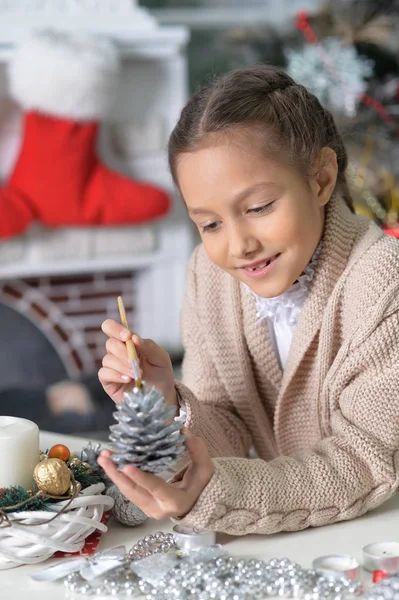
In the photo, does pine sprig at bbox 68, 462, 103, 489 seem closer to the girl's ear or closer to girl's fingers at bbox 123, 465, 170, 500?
girl's fingers at bbox 123, 465, 170, 500

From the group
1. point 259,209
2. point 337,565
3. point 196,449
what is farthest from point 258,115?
point 337,565

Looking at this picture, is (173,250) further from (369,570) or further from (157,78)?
(369,570)

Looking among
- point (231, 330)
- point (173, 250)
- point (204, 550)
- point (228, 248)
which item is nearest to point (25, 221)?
point (173, 250)

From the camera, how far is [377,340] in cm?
97

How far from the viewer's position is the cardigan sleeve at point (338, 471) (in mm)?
850

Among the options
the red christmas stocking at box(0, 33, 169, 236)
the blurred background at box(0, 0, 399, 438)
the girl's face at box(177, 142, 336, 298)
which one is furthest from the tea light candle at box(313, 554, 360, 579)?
the red christmas stocking at box(0, 33, 169, 236)

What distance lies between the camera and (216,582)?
734mm

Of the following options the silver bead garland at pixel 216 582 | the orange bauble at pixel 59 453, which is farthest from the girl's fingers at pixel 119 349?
the silver bead garland at pixel 216 582

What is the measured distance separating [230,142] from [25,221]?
1.73 meters

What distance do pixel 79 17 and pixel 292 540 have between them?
7.27 ft

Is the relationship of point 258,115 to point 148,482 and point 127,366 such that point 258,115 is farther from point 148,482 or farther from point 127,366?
point 148,482

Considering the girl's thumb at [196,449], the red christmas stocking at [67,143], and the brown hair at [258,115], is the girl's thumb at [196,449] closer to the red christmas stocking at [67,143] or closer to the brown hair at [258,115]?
the brown hair at [258,115]

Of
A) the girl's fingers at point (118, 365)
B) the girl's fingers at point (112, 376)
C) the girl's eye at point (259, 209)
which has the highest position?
the girl's eye at point (259, 209)

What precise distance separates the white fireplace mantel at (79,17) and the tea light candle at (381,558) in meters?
2.21
